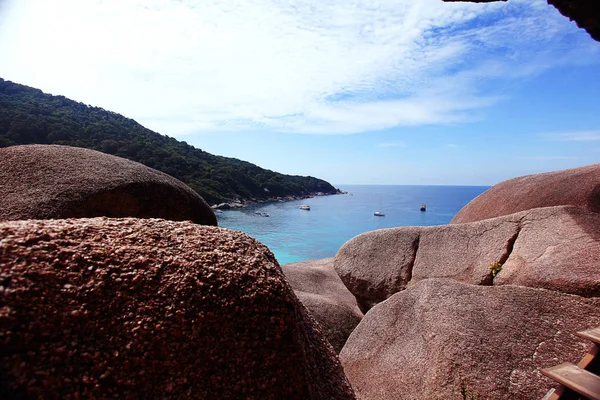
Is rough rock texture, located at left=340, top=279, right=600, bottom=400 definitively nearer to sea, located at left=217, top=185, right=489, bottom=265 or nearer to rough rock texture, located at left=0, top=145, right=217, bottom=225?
rough rock texture, located at left=0, top=145, right=217, bottom=225

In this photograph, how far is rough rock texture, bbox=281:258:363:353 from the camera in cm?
671

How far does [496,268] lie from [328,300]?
3192 mm

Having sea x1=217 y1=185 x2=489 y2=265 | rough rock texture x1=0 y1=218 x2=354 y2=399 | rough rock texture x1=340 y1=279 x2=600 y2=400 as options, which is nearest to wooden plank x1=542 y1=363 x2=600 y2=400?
rough rock texture x1=340 y1=279 x2=600 y2=400

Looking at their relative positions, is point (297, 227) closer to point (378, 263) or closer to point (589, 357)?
point (378, 263)

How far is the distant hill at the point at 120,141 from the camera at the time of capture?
78.4 ft

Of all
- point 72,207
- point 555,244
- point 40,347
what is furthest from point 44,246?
point 555,244

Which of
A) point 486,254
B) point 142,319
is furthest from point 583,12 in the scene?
point 486,254

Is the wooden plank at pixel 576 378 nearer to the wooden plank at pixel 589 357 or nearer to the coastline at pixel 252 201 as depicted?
the wooden plank at pixel 589 357

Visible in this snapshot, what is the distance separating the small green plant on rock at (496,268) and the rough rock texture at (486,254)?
0.06m

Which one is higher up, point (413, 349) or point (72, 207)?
point (72, 207)

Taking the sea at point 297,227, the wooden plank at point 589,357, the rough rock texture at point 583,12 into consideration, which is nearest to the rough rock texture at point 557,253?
the wooden plank at point 589,357

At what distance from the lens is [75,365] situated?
4.90 ft

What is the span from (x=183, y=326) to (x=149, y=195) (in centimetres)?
384

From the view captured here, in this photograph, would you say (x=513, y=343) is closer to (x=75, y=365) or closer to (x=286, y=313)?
(x=286, y=313)
